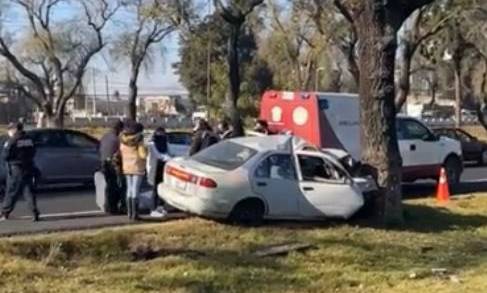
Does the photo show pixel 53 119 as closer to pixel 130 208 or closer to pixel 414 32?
pixel 414 32

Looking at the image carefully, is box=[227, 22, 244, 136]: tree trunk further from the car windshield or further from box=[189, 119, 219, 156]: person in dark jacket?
the car windshield

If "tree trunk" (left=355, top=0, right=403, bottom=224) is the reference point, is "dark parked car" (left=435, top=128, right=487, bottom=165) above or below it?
below

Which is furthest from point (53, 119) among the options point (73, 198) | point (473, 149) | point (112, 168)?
point (112, 168)

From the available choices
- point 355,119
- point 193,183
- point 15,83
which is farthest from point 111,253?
point 15,83

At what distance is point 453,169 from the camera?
23344 mm

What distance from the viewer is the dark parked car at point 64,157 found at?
869 inches

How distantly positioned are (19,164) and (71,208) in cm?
311

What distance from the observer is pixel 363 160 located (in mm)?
16125

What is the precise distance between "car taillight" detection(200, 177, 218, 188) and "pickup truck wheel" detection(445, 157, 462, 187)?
10012 millimetres

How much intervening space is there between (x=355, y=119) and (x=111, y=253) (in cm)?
925

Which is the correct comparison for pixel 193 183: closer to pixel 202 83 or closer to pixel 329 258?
pixel 329 258

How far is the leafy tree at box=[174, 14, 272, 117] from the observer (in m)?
46.2

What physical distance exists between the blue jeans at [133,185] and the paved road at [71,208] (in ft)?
1.60

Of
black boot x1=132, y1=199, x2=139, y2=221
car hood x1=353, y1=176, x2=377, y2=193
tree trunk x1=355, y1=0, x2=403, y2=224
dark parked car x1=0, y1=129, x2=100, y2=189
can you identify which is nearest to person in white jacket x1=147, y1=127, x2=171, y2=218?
black boot x1=132, y1=199, x2=139, y2=221
